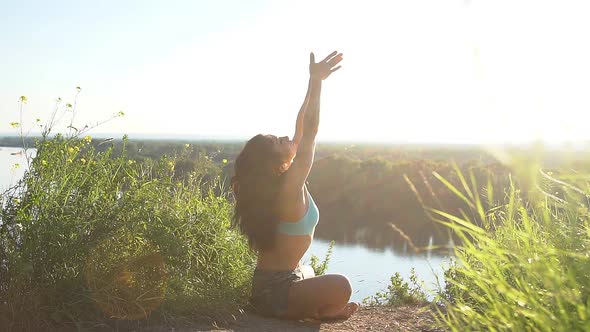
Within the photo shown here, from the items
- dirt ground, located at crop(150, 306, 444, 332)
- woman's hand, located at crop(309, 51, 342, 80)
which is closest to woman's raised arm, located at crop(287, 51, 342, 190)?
woman's hand, located at crop(309, 51, 342, 80)

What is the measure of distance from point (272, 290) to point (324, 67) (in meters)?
1.48

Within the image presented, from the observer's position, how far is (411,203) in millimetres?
20219

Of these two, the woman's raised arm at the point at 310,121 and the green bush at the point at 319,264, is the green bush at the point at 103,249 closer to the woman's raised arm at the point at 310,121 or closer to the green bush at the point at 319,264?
the woman's raised arm at the point at 310,121

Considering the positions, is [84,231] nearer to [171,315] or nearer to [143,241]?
[143,241]

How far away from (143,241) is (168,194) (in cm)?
45

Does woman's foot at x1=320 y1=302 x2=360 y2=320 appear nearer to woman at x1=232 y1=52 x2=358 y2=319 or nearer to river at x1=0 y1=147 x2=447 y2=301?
woman at x1=232 y1=52 x2=358 y2=319

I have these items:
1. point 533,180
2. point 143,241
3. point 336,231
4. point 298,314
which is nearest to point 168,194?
point 143,241

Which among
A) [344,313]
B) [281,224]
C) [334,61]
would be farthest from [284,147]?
[344,313]

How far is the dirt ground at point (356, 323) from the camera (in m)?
4.00

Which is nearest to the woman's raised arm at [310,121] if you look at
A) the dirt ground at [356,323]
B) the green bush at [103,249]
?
the green bush at [103,249]

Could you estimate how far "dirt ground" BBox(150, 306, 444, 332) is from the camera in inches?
157

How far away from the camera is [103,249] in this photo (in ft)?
12.8

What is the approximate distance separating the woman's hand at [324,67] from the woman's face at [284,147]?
1.54ft

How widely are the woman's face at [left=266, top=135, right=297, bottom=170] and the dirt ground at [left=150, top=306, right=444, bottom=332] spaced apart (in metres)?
1.05
